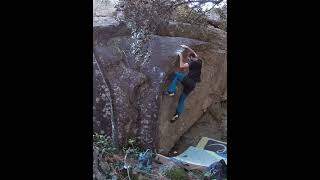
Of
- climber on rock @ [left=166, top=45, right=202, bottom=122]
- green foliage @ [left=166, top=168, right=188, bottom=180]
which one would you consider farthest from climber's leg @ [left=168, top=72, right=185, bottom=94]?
green foliage @ [left=166, top=168, right=188, bottom=180]

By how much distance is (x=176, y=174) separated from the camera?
13.1ft

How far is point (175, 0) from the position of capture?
4.03 meters

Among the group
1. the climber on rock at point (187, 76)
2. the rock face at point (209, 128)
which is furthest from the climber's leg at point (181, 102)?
the rock face at point (209, 128)

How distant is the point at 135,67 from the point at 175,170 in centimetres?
87

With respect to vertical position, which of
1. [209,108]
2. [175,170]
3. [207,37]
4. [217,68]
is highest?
[207,37]

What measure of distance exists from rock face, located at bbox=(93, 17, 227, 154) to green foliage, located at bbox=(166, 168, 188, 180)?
169 millimetres

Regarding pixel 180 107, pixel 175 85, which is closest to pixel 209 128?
pixel 180 107

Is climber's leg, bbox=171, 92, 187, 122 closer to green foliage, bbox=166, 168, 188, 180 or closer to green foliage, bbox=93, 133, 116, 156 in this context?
green foliage, bbox=166, 168, 188, 180

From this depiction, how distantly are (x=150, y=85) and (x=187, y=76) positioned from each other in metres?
0.30

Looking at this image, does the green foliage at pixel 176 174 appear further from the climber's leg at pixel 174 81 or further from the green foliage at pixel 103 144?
the climber's leg at pixel 174 81

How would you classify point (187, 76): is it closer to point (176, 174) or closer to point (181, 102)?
point (181, 102)

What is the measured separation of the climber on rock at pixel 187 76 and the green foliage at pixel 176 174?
43 centimetres
